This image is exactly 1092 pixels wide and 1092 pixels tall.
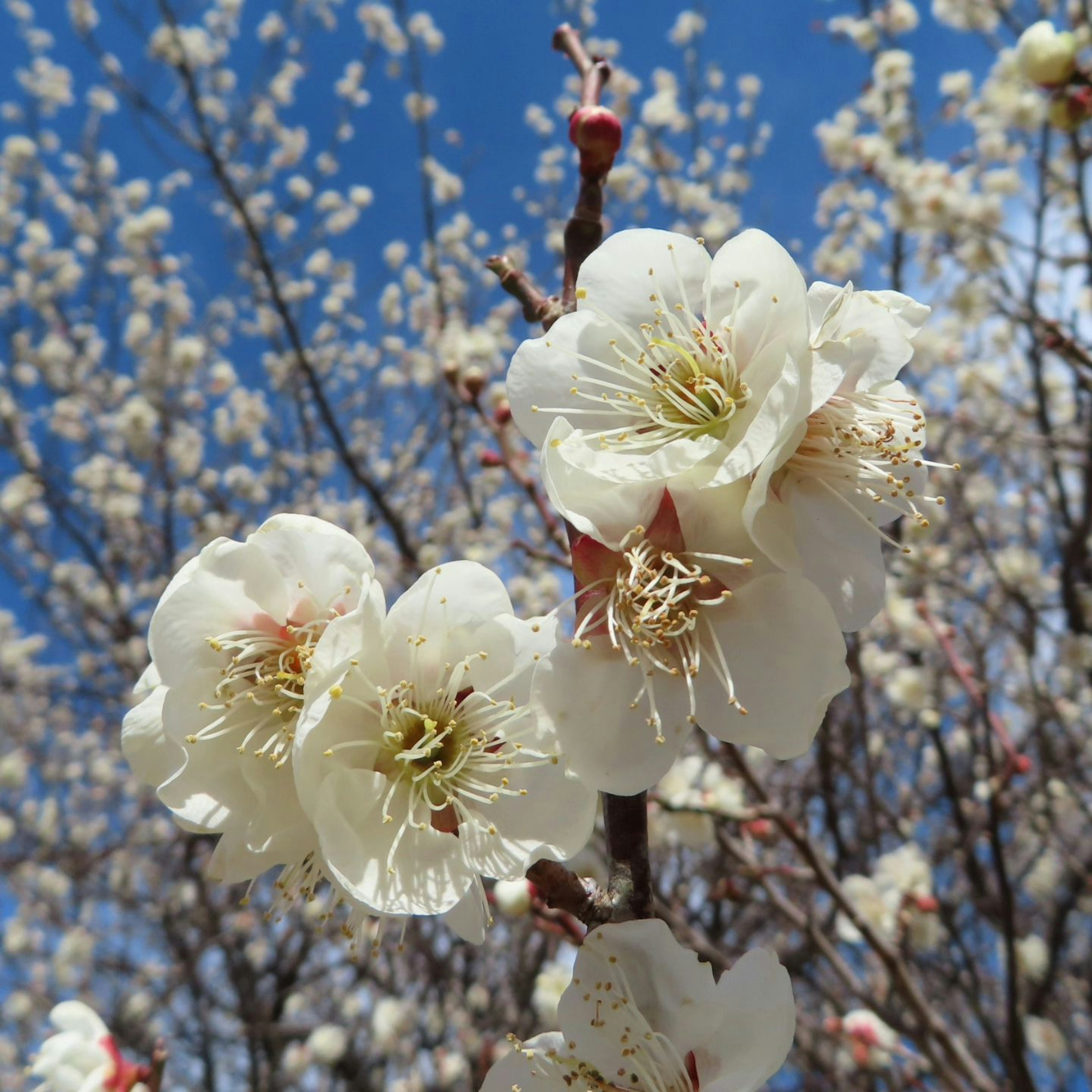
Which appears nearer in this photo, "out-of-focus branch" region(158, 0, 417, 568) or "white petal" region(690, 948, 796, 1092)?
"white petal" region(690, 948, 796, 1092)

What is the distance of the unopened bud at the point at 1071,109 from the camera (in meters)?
2.26

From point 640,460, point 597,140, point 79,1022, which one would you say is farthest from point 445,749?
point 79,1022

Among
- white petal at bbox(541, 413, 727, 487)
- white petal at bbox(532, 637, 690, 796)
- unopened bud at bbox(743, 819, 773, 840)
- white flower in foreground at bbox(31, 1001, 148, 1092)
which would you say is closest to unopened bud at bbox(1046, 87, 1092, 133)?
unopened bud at bbox(743, 819, 773, 840)

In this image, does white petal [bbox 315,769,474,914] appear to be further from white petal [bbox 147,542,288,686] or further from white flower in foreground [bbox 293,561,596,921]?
white petal [bbox 147,542,288,686]

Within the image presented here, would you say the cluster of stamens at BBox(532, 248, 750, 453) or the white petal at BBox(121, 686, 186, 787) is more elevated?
the cluster of stamens at BBox(532, 248, 750, 453)

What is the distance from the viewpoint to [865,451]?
901 millimetres

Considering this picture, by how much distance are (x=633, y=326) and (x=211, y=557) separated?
1.63 feet

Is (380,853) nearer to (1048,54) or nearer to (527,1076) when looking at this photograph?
(527,1076)

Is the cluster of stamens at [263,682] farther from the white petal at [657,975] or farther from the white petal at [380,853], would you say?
the white petal at [657,975]

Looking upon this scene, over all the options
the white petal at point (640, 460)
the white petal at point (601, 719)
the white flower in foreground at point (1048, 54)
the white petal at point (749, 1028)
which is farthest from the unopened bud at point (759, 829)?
the white flower in foreground at point (1048, 54)

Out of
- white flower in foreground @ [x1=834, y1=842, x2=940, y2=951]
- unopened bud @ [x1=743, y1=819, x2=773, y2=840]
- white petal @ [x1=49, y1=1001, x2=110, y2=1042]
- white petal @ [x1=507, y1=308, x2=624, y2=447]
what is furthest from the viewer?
white flower in foreground @ [x1=834, y1=842, x2=940, y2=951]

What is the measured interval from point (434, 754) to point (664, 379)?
1.49 feet

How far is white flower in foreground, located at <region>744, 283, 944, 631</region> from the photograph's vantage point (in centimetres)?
82

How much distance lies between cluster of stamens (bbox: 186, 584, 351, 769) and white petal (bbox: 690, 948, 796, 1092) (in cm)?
46
